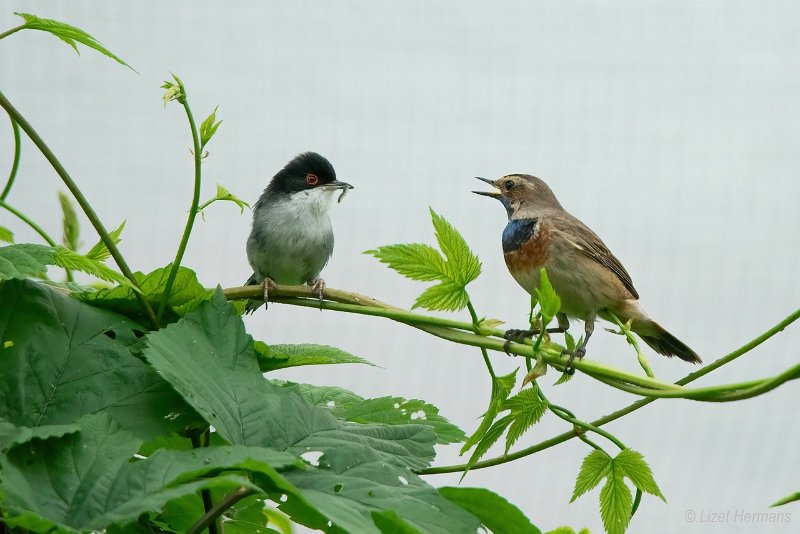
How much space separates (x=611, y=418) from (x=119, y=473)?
0.51 metres

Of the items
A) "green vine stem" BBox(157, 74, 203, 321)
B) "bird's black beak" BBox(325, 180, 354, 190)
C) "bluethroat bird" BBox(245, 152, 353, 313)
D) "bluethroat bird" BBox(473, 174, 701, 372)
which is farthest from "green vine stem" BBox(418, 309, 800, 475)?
"bird's black beak" BBox(325, 180, 354, 190)

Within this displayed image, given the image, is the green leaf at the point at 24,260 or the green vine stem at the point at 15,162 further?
the green vine stem at the point at 15,162

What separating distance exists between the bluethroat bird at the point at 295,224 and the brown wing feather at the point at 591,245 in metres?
0.69

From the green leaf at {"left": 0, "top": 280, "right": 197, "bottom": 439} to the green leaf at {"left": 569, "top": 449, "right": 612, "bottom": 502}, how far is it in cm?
40

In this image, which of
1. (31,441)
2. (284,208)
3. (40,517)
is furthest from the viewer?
(284,208)

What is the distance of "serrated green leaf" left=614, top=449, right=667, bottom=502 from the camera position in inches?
36.9

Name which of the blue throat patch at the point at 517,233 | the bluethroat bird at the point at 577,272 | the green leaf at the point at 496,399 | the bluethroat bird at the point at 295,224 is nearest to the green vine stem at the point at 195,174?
the green leaf at the point at 496,399

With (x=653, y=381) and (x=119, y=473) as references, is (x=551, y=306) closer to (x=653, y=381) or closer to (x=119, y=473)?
(x=653, y=381)

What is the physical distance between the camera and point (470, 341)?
93 cm

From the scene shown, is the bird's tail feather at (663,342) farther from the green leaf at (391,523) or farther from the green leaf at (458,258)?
the green leaf at (391,523)

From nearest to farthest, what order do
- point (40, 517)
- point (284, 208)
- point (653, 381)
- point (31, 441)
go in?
point (40, 517)
point (31, 441)
point (653, 381)
point (284, 208)

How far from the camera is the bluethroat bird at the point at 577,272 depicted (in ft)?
5.16

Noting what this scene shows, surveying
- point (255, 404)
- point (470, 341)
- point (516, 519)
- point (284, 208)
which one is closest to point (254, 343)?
point (255, 404)

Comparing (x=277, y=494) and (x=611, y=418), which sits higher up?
(x=611, y=418)
